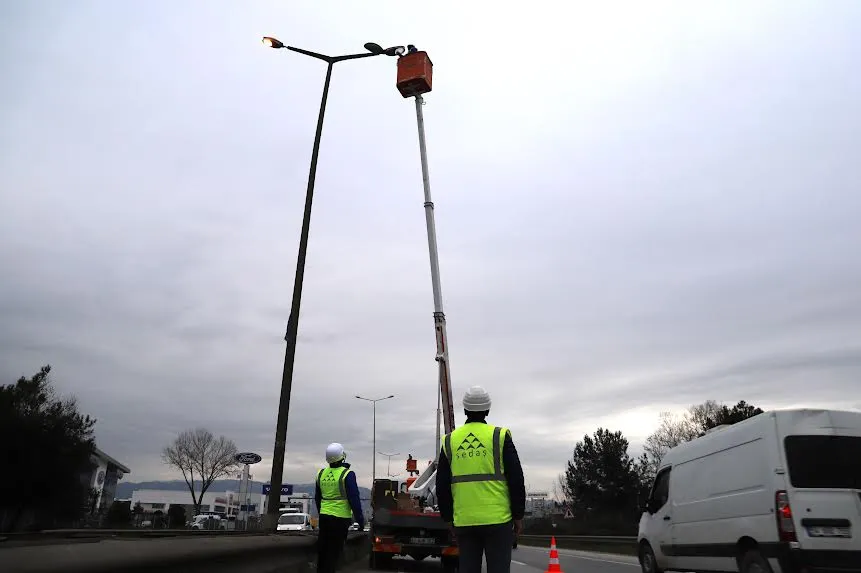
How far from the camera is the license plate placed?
7086mm

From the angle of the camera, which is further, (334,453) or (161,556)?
(334,453)

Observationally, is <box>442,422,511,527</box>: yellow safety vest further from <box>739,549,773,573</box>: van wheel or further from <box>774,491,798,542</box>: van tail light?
<box>739,549,773,573</box>: van wheel

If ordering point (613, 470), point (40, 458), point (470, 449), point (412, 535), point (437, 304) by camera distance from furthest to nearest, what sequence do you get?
point (613, 470) < point (40, 458) < point (437, 304) < point (412, 535) < point (470, 449)

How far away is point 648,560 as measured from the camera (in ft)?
37.6

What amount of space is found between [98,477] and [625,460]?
2020 inches

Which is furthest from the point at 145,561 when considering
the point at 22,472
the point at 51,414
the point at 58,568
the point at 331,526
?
the point at 51,414

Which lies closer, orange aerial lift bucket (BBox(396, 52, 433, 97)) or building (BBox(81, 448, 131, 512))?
orange aerial lift bucket (BBox(396, 52, 433, 97))

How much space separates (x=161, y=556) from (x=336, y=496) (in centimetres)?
381

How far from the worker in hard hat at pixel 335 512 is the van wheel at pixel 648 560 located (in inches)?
258

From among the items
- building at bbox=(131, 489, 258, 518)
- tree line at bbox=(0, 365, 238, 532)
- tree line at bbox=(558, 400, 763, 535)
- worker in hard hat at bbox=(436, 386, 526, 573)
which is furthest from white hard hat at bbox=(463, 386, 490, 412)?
building at bbox=(131, 489, 258, 518)

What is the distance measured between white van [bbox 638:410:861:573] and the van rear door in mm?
10

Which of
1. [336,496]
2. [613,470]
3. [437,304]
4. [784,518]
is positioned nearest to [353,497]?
[336,496]

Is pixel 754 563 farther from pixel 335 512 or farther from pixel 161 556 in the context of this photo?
pixel 161 556

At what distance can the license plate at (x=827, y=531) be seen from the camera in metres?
7.09
